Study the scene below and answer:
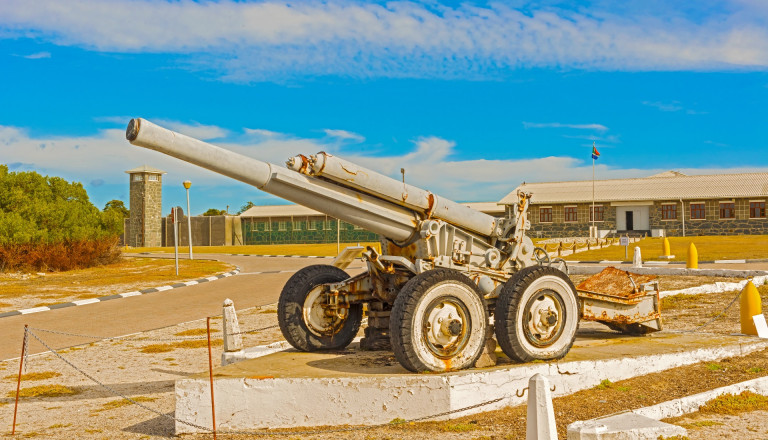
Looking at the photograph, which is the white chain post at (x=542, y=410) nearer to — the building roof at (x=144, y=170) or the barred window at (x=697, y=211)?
the barred window at (x=697, y=211)

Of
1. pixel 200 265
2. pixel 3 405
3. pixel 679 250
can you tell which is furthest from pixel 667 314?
pixel 200 265

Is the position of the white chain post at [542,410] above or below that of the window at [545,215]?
below

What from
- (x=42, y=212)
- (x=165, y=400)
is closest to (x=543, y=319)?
(x=165, y=400)

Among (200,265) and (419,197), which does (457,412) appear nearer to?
(419,197)


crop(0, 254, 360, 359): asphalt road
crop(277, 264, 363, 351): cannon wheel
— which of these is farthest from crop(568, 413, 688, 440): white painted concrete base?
crop(0, 254, 360, 359): asphalt road

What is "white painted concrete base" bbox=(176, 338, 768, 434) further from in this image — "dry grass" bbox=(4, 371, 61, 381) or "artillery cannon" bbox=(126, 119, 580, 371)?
"dry grass" bbox=(4, 371, 61, 381)

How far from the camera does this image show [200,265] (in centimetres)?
2966

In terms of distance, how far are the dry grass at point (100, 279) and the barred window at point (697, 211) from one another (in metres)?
27.7

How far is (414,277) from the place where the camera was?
6.17 metres

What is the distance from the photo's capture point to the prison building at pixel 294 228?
5488 centimetres

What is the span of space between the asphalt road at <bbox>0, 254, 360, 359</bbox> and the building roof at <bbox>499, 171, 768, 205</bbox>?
82.7 feet

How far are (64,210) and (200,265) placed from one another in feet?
18.9

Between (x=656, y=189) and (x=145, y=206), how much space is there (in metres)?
35.0

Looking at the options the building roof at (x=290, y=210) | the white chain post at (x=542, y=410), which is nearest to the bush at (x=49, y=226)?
the building roof at (x=290, y=210)
